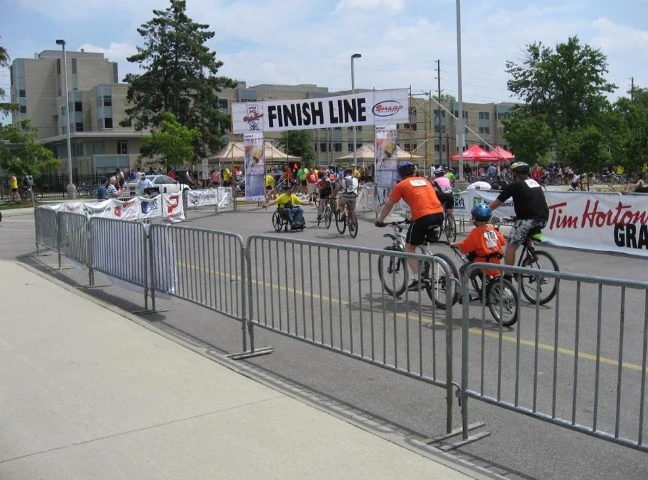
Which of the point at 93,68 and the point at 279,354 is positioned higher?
the point at 93,68

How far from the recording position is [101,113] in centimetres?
8900

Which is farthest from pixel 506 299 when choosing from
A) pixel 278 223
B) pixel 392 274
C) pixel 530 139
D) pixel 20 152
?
pixel 530 139

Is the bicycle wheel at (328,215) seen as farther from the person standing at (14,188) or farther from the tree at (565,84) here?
the tree at (565,84)

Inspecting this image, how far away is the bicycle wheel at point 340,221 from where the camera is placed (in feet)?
63.1

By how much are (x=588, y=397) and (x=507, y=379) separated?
0.65m

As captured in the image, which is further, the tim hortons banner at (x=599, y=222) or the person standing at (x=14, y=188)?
the person standing at (x=14, y=188)

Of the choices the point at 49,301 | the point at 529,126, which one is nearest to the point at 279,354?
the point at 49,301

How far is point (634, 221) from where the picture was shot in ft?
45.7

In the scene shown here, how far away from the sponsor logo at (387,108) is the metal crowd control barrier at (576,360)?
792 inches

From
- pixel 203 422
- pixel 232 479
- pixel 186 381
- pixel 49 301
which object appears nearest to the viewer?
pixel 232 479

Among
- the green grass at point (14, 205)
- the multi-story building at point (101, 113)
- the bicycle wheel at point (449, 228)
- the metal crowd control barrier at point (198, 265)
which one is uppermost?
the multi-story building at point (101, 113)

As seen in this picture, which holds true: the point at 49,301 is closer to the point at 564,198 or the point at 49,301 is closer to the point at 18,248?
the point at 18,248

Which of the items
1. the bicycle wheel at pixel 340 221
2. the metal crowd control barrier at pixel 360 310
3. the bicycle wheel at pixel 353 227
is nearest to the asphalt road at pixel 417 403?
the metal crowd control barrier at pixel 360 310

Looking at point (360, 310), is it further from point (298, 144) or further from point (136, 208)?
point (298, 144)
